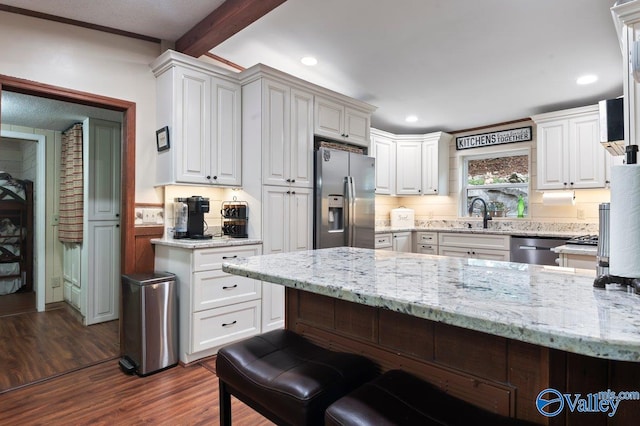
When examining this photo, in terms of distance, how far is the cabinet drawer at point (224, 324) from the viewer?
2633 millimetres

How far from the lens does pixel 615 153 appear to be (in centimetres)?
268

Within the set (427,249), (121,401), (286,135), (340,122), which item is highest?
(340,122)

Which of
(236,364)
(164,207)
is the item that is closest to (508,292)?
(236,364)

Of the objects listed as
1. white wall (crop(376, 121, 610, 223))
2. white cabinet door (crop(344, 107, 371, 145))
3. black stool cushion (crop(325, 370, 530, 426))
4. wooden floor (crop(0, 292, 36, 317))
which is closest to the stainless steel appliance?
black stool cushion (crop(325, 370, 530, 426))

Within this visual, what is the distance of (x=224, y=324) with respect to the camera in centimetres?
278

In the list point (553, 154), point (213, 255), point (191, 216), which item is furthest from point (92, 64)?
point (553, 154)

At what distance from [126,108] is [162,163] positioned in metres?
0.51

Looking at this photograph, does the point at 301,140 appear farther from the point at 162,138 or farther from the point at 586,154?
the point at 586,154

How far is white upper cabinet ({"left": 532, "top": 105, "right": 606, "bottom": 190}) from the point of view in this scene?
3949 mm

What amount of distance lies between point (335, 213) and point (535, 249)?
2.39 meters

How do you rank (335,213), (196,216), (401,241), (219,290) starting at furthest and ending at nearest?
(401,241), (335,213), (196,216), (219,290)

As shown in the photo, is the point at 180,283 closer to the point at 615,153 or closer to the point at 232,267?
the point at 232,267

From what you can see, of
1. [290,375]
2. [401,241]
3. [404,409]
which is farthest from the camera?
[401,241]

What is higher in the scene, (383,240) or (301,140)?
(301,140)
